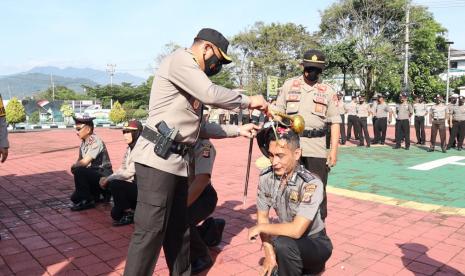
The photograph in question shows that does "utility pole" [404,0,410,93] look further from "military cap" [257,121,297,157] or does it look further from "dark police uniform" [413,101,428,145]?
"military cap" [257,121,297,157]

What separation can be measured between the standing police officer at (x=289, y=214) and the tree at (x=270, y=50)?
95.7 feet

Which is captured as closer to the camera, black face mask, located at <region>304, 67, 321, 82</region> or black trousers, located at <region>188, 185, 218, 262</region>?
black trousers, located at <region>188, 185, 218, 262</region>

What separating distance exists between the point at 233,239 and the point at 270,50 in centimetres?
3010

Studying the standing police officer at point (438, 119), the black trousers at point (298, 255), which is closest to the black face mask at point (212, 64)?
the black trousers at point (298, 255)

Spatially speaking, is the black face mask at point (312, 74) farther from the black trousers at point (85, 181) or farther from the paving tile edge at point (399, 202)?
the black trousers at point (85, 181)

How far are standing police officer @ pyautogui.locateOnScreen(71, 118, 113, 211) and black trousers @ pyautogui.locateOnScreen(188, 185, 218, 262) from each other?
Answer: 193 cm

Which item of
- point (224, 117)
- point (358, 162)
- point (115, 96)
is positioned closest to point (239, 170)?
point (358, 162)

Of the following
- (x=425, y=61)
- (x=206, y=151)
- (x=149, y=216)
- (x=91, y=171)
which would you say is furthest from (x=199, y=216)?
(x=425, y=61)

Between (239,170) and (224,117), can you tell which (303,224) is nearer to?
(239,170)

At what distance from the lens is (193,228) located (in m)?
3.24

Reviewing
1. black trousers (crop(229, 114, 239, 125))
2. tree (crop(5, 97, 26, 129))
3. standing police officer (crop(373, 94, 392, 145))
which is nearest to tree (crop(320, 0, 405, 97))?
black trousers (crop(229, 114, 239, 125))

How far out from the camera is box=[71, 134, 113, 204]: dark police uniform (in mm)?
4867

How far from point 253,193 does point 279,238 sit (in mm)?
3528

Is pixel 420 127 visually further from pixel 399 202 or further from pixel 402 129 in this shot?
pixel 399 202
